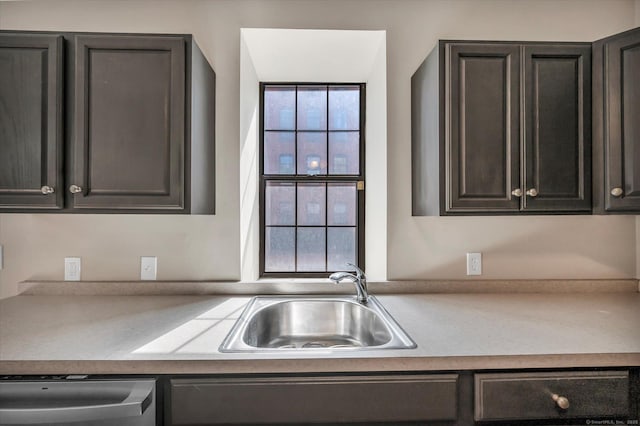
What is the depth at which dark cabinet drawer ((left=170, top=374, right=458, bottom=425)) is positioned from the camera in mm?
902

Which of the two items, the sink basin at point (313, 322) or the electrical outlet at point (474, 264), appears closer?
the sink basin at point (313, 322)

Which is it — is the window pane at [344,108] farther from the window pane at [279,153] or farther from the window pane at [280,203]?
the window pane at [280,203]

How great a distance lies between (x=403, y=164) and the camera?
167 centimetres

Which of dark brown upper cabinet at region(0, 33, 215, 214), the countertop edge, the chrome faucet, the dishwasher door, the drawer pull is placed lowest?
the drawer pull

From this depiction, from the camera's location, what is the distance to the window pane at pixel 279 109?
199 cm

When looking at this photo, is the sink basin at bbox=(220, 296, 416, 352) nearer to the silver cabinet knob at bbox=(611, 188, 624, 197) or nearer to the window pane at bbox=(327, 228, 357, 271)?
the window pane at bbox=(327, 228, 357, 271)

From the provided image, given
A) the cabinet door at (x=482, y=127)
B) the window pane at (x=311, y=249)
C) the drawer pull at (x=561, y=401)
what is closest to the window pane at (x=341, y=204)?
the window pane at (x=311, y=249)

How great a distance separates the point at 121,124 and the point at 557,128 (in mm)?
1837

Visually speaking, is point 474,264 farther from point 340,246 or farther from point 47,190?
A: point 47,190

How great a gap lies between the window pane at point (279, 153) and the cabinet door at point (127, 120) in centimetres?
77

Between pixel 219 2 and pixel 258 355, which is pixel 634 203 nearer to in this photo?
pixel 258 355

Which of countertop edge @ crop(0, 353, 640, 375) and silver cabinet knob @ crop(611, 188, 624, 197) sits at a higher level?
silver cabinet knob @ crop(611, 188, 624, 197)

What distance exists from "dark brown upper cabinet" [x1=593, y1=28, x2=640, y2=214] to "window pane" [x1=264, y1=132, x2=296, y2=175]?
1.53 meters

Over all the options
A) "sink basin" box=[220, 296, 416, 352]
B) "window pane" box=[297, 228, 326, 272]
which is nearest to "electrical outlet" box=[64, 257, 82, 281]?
"sink basin" box=[220, 296, 416, 352]
